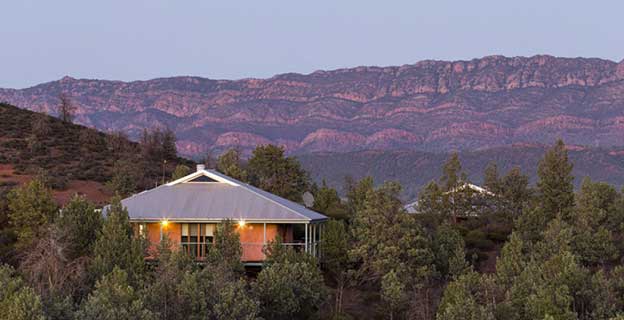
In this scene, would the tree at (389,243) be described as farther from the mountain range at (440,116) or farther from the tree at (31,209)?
the mountain range at (440,116)

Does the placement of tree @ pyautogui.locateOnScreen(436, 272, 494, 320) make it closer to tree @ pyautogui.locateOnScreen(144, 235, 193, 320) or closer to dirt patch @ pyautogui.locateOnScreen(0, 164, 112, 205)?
tree @ pyautogui.locateOnScreen(144, 235, 193, 320)

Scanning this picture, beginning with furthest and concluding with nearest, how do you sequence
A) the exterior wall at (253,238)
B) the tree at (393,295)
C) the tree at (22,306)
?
the exterior wall at (253,238), the tree at (393,295), the tree at (22,306)

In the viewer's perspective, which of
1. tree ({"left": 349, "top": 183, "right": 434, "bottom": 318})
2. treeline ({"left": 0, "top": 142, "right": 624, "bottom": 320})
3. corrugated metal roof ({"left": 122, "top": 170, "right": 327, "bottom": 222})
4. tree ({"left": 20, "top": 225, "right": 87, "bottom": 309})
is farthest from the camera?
tree ({"left": 349, "top": 183, "right": 434, "bottom": 318})

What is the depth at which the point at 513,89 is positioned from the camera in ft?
625

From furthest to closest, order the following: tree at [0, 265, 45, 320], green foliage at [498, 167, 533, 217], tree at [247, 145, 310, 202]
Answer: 1. tree at [247, 145, 310, 202]
2. green foliage at [498, 167, 533, 217]
3. tree at [0, 265, 45, 320]

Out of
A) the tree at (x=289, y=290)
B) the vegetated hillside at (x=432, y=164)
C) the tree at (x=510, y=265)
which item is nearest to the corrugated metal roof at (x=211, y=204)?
the tree at (x=289, y=290)

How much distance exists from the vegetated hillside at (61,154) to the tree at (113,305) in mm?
32866

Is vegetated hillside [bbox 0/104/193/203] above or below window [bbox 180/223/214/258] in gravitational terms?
above

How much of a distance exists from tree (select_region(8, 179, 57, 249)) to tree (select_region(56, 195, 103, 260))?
3297 mm

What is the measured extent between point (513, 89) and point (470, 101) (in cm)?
1164

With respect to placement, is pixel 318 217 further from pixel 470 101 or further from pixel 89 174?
pixel 470 101

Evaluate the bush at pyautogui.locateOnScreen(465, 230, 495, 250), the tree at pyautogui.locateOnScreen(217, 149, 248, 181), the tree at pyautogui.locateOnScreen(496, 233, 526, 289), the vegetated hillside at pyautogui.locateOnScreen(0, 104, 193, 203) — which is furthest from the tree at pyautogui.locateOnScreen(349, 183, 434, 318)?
the vegetated hillside at pyautogui.locateOnScreen(0, 104, 193, 203)

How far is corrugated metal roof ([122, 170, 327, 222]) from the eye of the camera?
3731 centimetres

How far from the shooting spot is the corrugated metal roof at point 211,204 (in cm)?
3731
